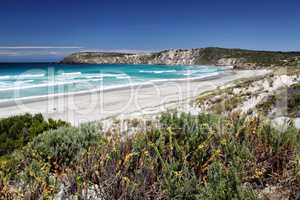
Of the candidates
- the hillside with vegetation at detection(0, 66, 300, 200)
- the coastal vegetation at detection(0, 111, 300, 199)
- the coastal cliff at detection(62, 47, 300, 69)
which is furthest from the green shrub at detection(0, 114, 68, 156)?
the coastal cliff at detection(62, 47, 300, 69)

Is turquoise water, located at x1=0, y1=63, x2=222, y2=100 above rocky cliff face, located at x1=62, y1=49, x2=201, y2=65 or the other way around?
the other way around

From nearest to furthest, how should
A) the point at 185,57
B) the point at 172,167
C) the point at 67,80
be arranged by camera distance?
the point at 172,167 < the point at 67,80 < the point at 185,57

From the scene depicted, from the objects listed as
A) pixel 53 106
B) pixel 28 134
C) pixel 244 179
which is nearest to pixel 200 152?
pixel 244 179

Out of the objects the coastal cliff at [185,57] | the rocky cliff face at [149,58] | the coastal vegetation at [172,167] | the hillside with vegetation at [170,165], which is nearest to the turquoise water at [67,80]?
the hillside with vegetation at [170,165]

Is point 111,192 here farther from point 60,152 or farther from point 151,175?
point 60,152

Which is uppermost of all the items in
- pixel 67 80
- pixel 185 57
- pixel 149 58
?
pixel 185 57

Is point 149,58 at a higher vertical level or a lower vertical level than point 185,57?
lower

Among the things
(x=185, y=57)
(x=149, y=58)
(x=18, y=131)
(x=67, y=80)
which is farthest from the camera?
(x=149, y=58)

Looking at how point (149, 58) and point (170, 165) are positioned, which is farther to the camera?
point (149, 58)

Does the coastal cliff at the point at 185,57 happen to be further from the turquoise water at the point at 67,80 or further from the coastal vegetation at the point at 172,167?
the coastal vegetation at the point at 172,167

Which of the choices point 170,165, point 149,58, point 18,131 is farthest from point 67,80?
point 149,58

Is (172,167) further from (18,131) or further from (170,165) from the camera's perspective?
(18,131)

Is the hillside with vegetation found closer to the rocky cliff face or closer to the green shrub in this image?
the green shrub

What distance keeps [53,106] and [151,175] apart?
15550 mm
